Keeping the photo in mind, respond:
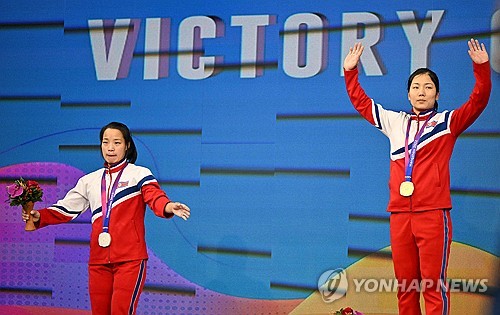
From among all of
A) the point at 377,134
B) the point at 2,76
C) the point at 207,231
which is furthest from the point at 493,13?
the point at 2,76

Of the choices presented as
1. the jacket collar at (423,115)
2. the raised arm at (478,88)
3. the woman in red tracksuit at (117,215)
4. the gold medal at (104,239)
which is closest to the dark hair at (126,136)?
the woman in red tracksuit at (117,215)

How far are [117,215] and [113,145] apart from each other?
0.39 meters

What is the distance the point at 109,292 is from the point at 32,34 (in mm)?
2352

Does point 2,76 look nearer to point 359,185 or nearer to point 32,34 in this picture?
point 32,34

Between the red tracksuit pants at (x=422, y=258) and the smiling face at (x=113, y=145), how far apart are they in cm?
152

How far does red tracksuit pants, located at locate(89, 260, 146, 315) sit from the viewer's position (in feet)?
14.6

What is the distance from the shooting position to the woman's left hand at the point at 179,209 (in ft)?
14.4

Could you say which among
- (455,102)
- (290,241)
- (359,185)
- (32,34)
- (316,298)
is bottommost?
(316,298)

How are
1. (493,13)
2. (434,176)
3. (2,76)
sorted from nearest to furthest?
(434,176) < (493,13) < (2,76)

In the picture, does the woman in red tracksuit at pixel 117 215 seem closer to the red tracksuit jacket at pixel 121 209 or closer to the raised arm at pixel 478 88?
the red tracksuit jacket at pixel 121 209

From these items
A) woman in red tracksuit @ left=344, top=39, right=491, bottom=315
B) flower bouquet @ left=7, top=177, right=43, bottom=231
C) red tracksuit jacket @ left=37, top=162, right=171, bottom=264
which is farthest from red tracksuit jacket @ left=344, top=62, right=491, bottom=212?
flower bouquet @ left=7, top=177, right=43, bottom=231

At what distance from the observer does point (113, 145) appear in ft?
15.4

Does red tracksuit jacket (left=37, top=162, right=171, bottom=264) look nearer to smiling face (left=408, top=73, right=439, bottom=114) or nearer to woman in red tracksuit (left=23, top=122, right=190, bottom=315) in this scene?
woman in red tracksuit (left=23, top=122, right=190, bottom=315)

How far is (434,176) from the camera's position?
14.2ft
